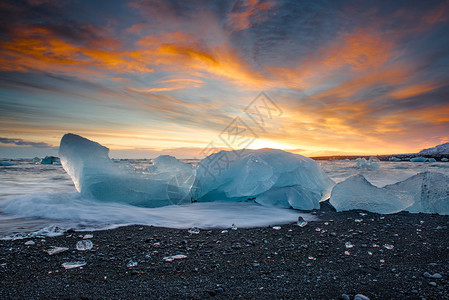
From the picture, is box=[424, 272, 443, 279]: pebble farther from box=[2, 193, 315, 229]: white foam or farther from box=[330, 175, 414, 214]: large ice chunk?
box=[330, 175, 414, 214]: large ice chunk

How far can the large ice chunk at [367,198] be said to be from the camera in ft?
13.9

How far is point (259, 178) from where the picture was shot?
5.21m

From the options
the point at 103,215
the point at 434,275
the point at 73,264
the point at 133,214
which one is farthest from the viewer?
the point at 133,214

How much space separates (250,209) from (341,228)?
1.76 meters

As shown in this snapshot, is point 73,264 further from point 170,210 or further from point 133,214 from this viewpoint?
point 170,210

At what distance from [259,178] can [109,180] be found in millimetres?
3280

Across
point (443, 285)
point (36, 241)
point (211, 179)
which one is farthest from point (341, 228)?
point (36, 241)

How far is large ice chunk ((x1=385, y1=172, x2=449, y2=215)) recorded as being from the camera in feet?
13.9

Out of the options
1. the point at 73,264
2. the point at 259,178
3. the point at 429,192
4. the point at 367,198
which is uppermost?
the point at 259,178

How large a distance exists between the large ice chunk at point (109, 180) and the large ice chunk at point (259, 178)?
2.15 ft

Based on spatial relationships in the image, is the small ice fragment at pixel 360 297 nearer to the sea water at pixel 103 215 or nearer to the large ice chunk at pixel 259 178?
the sea water at pixel 103 215

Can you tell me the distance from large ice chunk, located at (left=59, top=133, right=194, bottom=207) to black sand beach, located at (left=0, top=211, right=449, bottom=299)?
194cm

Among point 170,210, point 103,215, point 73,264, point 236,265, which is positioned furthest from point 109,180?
point 236,265

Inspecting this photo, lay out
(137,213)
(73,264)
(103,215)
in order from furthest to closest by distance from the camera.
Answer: (137,213) → (103,215) → (73,264)
